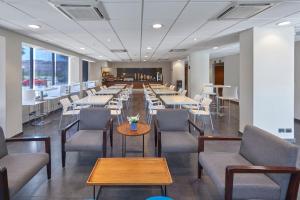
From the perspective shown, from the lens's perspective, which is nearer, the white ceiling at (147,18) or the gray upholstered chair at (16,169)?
the gray upholstered chair at (16,169)

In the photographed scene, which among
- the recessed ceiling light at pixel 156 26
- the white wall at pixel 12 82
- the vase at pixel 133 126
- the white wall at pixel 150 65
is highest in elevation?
the white wall at pixel 150 65

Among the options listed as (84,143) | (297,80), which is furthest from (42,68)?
(297,80)

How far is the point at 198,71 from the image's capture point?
11367 millimetres

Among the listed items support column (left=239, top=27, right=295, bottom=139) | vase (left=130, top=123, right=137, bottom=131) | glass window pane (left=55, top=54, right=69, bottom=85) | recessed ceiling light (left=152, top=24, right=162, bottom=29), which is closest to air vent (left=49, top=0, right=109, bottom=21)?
recessed ceiling light (left=152, top=24, right=162, bottom=29)

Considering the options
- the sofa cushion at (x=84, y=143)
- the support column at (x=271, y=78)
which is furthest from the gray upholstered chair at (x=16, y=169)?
the support column at (x=271, y=78)

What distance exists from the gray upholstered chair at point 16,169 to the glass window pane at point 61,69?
8434 mm

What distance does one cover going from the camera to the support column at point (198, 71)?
446 inches

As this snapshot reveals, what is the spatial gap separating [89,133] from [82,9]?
202cm

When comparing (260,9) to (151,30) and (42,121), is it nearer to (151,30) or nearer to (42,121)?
(151,30)

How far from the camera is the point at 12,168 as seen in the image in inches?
113

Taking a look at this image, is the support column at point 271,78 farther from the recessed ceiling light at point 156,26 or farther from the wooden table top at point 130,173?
the wooden table top at point 130,173

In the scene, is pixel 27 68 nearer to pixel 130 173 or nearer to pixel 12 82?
pixel 12 82

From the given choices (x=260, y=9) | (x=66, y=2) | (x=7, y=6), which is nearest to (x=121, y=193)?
(x=66, y=2)

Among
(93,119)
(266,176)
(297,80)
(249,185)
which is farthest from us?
(297,80)
